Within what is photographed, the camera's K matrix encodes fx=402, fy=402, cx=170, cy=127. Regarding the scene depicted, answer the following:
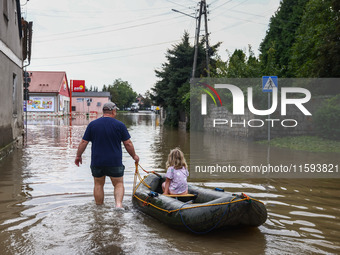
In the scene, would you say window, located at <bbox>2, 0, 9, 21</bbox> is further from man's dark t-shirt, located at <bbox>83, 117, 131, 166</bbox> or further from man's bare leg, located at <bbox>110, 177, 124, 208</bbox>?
man's bare leg, located at <bbox>110, 177, 124, 208</bbox>

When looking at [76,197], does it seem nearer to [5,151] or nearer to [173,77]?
[5,151]

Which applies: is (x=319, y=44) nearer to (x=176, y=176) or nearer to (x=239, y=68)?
(x=239, y=68)

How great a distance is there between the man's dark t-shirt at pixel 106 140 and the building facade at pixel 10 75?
7.22 metres

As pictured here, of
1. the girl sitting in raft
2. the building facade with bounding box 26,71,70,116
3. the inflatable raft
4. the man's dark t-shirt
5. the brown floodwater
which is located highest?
the building facade with bounding box 26,71,70,116

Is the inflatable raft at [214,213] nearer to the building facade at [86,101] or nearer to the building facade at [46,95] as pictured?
the building facade at [46,95]

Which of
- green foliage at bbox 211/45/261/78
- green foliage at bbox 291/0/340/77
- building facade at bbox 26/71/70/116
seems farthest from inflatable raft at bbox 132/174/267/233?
building facade at bbox 26/71/70/116

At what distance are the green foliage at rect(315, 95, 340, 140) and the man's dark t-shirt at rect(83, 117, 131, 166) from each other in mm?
12219

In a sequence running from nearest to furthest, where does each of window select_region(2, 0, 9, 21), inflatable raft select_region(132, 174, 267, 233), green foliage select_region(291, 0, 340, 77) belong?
1. inflatable raft select_region(132, 174, 267, 233)
2. window select_region(2, 0, 9, 21)
3. green foliage select_region(291, 0, 340, 77)

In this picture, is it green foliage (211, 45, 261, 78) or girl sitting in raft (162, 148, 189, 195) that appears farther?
green foliage (211, 45, 261, 78)

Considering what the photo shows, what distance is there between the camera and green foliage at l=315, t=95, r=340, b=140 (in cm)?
1627

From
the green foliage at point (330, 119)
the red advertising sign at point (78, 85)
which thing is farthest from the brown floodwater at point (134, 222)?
the red advertising sign at point (78, 85)

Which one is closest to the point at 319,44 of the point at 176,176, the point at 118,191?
the point at 176,176

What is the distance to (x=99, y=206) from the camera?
6.88 m

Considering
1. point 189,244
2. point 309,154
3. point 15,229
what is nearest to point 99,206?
point 15,229
